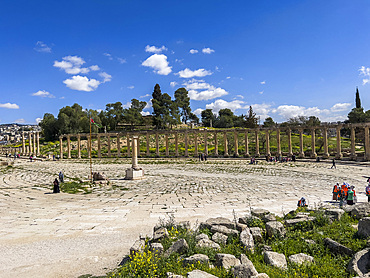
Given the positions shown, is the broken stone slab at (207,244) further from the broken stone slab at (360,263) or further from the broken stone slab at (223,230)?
the broken stone slab at (360,263)

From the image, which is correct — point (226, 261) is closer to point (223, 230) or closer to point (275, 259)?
point (275, 259)

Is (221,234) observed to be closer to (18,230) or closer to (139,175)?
(18,230)

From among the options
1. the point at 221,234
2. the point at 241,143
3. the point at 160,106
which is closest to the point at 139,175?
the point at 221,234

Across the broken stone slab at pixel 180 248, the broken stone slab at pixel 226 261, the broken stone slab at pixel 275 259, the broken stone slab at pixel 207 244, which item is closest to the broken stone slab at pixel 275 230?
the broken stone slab at pixel 275 259

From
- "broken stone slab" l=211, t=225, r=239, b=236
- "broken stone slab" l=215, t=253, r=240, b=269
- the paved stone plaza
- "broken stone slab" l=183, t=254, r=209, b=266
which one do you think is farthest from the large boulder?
the paved stone plaza

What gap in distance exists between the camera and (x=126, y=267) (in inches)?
227

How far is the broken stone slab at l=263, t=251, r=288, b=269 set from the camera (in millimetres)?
5531

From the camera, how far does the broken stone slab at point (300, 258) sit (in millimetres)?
5644

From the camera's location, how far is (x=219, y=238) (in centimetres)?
711

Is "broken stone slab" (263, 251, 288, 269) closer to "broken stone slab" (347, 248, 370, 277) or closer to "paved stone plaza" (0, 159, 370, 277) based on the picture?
"broken stone slab" (347, 248, 370, 277)

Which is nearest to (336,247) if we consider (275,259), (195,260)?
(275,259)

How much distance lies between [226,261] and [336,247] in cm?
302

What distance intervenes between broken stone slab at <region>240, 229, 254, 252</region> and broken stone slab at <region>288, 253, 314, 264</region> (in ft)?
3.46

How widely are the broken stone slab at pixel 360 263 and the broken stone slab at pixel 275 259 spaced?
4.42 feet
